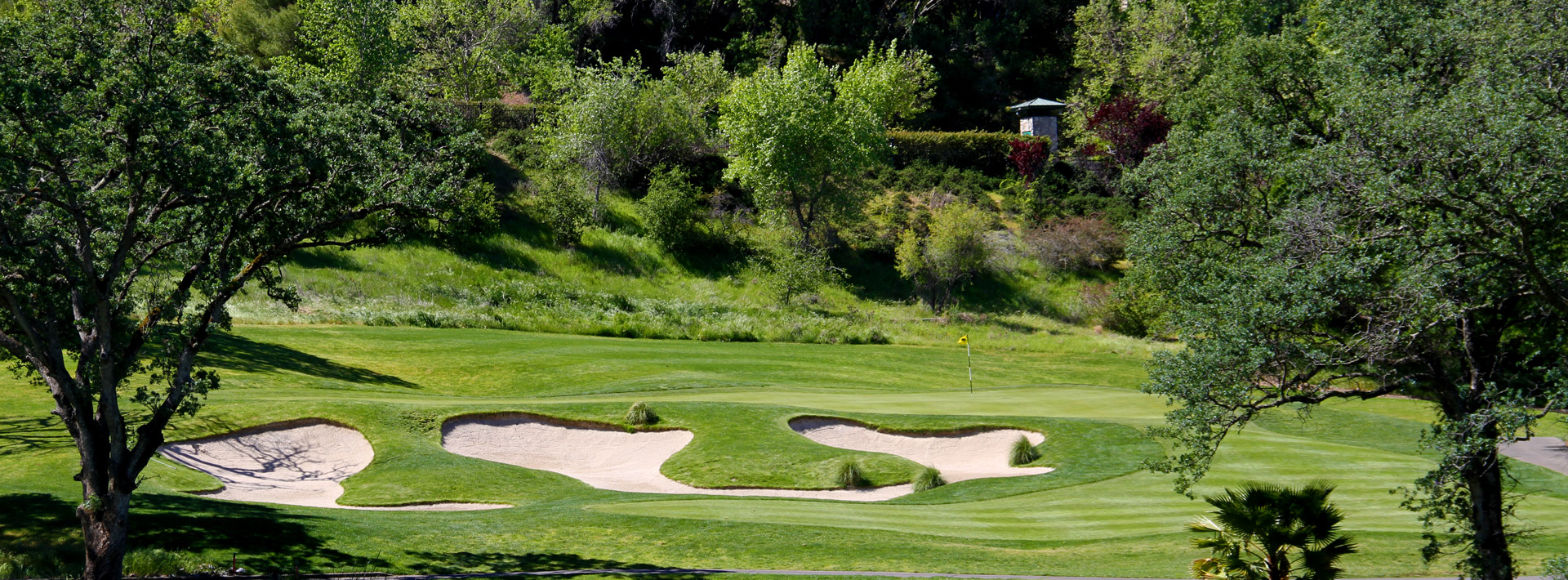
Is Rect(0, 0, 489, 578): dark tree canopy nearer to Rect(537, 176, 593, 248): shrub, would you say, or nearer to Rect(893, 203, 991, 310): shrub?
Rect(537, 176, 593, 248): shrub

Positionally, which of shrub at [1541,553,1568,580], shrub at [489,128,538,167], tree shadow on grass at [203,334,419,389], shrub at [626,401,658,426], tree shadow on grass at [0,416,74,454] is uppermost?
shrub at [489,128,538,167]

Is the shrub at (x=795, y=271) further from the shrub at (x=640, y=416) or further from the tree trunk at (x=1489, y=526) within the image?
the tree trunk at (x=1489, y=526)

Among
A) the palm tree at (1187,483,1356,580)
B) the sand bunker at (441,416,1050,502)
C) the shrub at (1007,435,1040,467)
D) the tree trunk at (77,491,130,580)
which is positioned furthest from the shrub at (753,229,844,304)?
the tree trunk at (77,491,130,580)

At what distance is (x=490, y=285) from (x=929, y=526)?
3175 centimetres

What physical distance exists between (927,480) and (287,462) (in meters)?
13.5

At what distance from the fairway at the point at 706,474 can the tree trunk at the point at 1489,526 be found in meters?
1.36

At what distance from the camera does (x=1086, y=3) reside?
255 ft

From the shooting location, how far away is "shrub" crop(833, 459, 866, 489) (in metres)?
22.1

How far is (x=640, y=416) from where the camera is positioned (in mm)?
25109

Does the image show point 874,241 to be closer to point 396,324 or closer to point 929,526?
point 396,324

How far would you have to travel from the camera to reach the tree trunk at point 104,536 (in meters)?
12.6

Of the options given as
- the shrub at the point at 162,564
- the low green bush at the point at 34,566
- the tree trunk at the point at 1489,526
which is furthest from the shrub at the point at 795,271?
the low green bush at the point at 34,566

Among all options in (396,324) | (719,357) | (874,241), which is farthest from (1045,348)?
(396,324)

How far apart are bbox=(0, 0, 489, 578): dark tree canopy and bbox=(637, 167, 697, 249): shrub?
1449 inches
